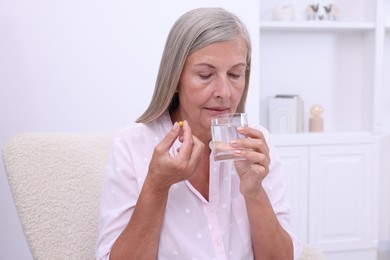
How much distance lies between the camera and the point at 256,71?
2150mm

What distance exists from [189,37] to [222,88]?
0.50 feet

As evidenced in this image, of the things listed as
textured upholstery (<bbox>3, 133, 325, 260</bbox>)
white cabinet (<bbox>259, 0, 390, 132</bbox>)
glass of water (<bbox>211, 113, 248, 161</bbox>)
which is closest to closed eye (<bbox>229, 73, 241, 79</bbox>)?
glass of water (<bbox>211, 113, 248, 161</bbox>)

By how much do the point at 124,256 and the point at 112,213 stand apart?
112mm

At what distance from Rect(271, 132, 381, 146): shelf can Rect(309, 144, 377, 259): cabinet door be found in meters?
0.03

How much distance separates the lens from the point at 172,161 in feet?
3.15

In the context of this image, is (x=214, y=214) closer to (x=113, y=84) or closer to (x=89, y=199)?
(x=89, y=199)

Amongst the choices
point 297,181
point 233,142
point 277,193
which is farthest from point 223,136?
point 297,181

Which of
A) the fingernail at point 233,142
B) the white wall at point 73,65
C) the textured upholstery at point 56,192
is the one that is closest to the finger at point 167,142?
the fingernail at point 233,142

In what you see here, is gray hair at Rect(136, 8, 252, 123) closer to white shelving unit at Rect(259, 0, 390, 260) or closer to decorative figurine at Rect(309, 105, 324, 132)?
white shelving unit at Rect(259, 0, 390, 260)

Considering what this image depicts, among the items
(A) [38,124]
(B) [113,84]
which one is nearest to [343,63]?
(B) [113,84]

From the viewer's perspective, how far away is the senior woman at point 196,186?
1.03m

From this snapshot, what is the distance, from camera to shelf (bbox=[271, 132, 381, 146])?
2.55m

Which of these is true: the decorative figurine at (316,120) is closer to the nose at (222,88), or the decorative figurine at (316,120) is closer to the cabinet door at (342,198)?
the cabinet door at (342,198)

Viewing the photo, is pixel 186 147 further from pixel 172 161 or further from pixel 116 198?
pixel 116 198
